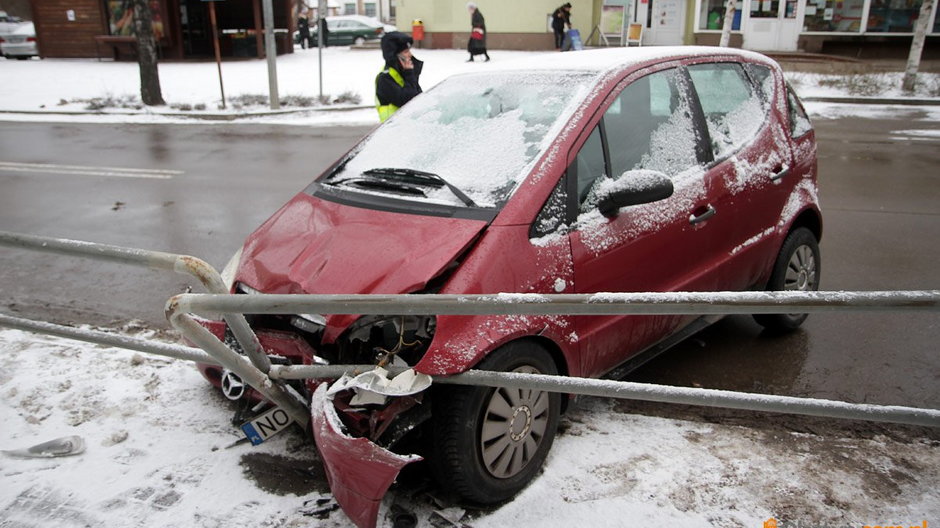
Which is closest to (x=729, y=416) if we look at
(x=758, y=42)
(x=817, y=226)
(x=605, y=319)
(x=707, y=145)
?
(x=605, y=319)

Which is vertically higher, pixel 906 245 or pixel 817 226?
pixel 817 226

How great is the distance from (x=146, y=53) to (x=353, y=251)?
15945mm

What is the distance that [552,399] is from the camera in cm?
287

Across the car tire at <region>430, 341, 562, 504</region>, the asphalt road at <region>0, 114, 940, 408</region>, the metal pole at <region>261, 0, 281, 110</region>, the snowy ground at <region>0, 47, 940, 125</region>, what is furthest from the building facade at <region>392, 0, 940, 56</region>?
the car tire at <region>430, 341, 562, 504</region>

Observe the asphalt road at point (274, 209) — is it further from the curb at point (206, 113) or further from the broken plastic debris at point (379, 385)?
the broken plastic debris at point (379, 385)

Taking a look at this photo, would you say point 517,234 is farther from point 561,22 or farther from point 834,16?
point 834,16

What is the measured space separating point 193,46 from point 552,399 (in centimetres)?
2973

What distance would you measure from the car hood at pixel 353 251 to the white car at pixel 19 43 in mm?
30999

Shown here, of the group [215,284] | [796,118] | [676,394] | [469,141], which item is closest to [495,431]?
[676,394]

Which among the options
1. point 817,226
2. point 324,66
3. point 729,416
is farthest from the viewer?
point 324,66

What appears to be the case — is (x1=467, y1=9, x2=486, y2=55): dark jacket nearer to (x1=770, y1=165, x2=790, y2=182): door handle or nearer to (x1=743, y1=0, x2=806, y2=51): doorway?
(x1=743, y1=0, x2=806, y2=51): doorway

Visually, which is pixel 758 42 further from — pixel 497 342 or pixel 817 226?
pixel 497 342

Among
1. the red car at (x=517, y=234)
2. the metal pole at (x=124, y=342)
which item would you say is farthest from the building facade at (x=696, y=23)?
the metal pole at (x=124, y=342)

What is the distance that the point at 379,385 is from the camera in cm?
234
